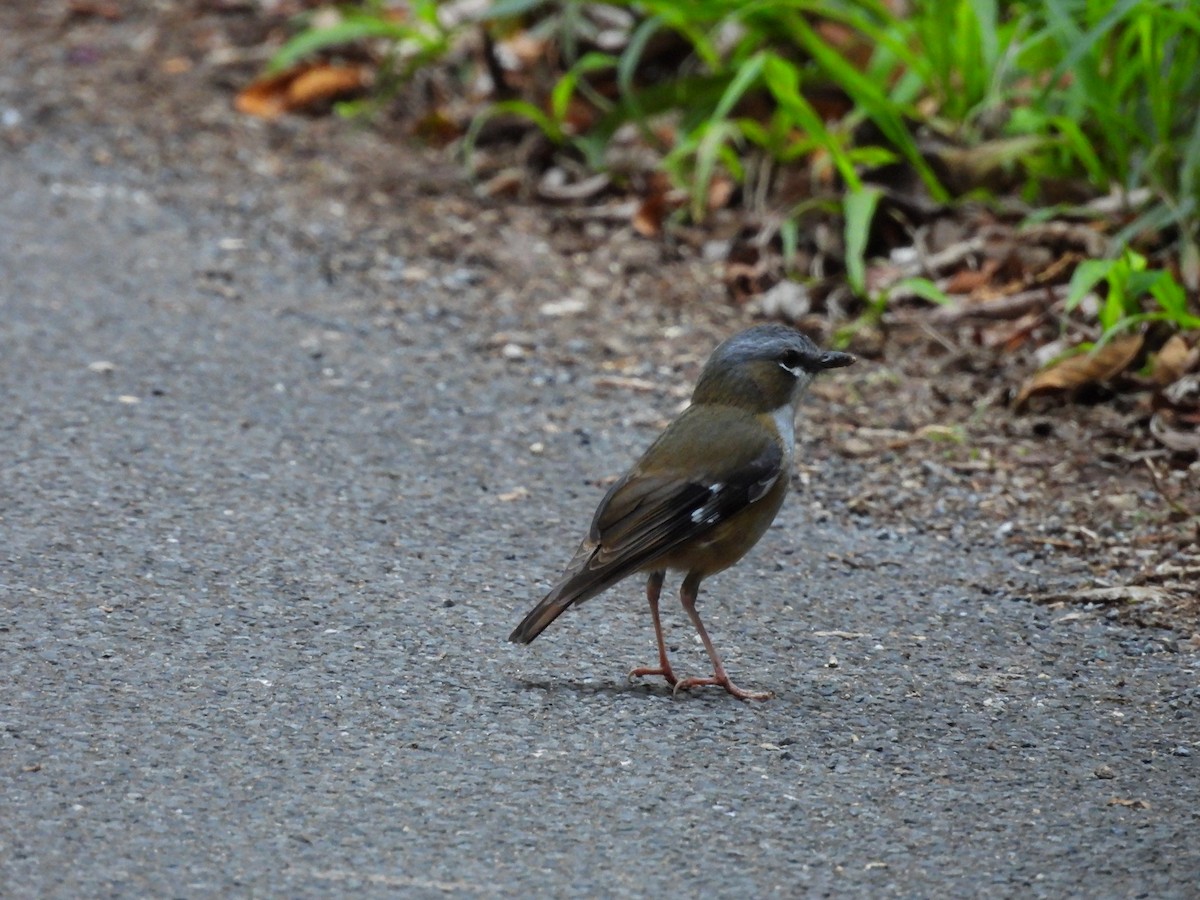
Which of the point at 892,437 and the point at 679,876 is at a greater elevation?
the point at 679,876

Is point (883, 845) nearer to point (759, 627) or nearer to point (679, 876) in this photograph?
point (679, 876)

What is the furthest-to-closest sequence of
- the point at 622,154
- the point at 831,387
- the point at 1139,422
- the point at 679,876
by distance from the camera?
the point at 622,154 → the point at 831,387 → the point at 1139,422 → the point at 679,876

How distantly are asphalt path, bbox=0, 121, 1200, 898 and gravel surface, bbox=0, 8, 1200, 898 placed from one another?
0.5 inches

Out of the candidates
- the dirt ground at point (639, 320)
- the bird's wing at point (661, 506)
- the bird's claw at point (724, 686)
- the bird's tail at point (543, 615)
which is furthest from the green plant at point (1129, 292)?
the bird's tail at point (543, 615)

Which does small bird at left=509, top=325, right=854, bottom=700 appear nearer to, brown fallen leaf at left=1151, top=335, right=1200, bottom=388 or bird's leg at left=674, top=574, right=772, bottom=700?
bird's leg at left=674, top=574, right=772, bottom=700

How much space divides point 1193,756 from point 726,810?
1.12 metres

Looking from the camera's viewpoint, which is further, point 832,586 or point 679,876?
point 832,586

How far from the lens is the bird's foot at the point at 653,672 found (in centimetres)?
429

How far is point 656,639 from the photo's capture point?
445 cm

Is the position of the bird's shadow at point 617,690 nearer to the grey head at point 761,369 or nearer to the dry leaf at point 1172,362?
the grey head at point 761,369

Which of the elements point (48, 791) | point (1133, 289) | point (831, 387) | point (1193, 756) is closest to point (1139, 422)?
point (1133, 289)

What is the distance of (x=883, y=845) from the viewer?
3.53 metres

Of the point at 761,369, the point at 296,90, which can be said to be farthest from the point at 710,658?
the point at 296,90

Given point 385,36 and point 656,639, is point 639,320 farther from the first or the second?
point 385,36
